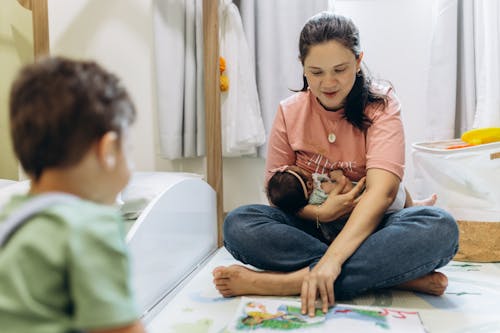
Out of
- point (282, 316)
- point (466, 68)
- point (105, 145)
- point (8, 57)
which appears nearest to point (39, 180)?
point (105, 145)

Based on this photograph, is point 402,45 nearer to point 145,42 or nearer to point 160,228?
point 145,42

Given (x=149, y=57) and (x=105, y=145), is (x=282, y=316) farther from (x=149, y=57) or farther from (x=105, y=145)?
(x=149, y=57)

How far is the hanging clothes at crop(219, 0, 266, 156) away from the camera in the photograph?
1.64 metres

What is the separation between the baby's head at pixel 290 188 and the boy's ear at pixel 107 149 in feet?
2.42

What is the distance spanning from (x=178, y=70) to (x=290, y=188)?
0.69 m

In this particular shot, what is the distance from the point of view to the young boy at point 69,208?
15.8 inches

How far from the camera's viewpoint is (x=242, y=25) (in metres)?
1.67

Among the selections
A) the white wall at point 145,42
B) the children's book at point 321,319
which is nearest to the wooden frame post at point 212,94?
the white wall at point 145,42

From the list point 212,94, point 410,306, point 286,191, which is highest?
point 212,94

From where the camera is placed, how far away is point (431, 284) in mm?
1104

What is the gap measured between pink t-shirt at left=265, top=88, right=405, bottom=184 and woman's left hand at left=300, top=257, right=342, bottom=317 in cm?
26

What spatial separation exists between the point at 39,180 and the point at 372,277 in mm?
790

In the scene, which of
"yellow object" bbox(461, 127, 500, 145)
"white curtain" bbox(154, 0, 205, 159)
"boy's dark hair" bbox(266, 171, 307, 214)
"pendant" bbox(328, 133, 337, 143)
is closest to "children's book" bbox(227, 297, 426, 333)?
"boy's dark hair" bbox(266, 171, 307, 214)

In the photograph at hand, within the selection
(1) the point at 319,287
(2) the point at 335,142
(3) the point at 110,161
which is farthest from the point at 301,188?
(3) the point at 110,161
